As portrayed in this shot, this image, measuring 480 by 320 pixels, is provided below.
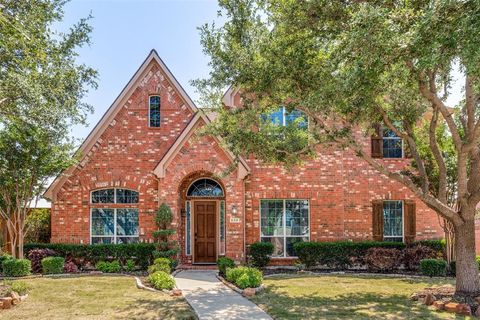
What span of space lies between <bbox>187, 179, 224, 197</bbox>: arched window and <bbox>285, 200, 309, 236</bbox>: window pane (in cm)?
292

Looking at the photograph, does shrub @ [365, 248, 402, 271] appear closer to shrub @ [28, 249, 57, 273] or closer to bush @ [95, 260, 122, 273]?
bush @ [95, 260, 122, 273]

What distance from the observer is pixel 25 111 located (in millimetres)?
11539

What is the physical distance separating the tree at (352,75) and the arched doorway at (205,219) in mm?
4656

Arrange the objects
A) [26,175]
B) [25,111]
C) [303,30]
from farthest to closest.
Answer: [26,175]
[25,111]
[303,30]

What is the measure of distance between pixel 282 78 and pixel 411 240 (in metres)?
10.4

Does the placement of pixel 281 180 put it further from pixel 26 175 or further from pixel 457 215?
pixel 26 175

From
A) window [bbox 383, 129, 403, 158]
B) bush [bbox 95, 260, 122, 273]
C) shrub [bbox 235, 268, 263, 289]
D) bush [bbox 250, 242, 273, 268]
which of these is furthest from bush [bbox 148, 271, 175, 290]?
window [bbox 383, 129, 403, 158]

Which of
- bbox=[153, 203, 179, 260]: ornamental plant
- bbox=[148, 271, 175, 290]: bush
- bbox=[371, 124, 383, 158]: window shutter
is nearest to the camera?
bbox=[148, 271, 175, 290]: bush

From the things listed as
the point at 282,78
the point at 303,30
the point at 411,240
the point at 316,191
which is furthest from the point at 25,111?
the point at 411,240

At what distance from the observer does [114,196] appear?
17891mm

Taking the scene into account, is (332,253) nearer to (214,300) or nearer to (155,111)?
(214,300)

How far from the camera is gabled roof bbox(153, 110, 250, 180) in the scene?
54.0 ft

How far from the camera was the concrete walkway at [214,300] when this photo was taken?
360 inches

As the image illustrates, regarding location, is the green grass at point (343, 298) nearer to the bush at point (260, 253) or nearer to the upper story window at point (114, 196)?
the bush at point (260, 253)
